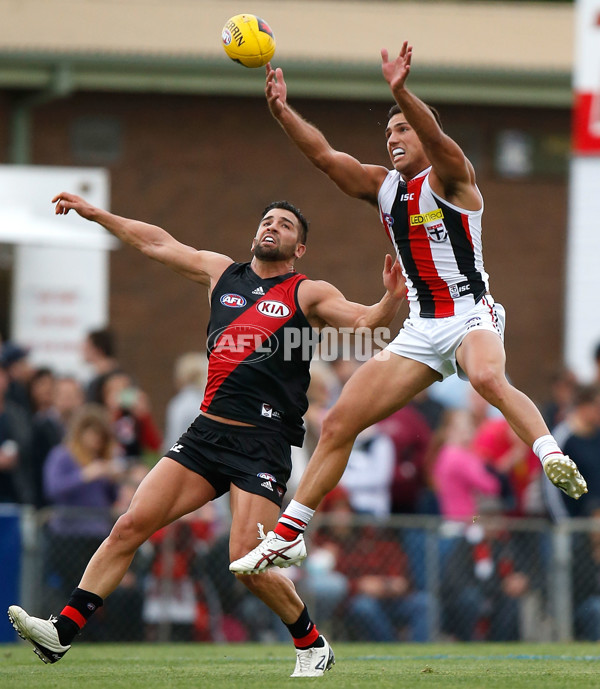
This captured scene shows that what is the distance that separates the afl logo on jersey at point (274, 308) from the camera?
8.10m

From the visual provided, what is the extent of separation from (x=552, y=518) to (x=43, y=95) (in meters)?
9.41

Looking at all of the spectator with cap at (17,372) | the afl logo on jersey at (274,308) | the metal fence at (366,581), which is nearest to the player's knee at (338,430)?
the afl logo on jersey at (274,308)

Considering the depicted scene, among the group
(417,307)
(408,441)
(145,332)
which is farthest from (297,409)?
(145,332)

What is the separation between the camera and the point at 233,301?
8.18m

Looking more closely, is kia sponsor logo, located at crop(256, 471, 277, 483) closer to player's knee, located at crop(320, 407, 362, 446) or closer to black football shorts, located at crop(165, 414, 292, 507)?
black football shorts, located at crop(165, 414, 292, 507)

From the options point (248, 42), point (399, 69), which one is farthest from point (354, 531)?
point (399, 69)

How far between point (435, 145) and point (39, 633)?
11.5 feet

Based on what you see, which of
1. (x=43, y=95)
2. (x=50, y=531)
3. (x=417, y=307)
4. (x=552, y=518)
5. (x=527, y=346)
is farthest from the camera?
(x=527, y=346)

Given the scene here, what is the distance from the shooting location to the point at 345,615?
12.0 metres

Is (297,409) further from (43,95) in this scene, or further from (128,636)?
(43,95)

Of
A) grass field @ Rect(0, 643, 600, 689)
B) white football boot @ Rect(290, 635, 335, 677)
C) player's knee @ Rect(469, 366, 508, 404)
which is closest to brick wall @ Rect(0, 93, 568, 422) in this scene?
grass field @ Rect(0, 643, 600, 689)

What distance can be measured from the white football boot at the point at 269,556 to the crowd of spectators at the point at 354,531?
14.1 feet

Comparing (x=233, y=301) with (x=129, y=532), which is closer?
(x=129, y=532)

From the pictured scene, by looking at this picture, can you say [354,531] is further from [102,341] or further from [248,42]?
[248,42]
